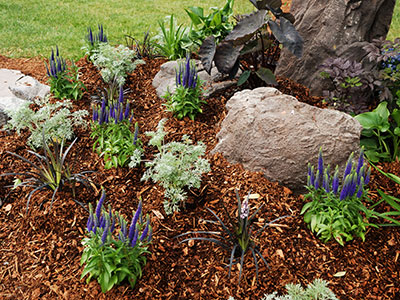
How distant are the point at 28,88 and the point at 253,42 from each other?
302 centimetres

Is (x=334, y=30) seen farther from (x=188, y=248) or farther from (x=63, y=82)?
(x=63, y=82)

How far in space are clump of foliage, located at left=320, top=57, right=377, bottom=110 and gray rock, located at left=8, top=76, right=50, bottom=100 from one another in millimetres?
3631

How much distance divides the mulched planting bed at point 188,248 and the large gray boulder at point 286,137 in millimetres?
149

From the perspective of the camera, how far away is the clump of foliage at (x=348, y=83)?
4.24m

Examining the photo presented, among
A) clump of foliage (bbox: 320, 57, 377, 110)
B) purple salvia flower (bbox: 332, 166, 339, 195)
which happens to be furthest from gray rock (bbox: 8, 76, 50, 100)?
purple salvia flower (bbox: 332, 166, 339, 195)

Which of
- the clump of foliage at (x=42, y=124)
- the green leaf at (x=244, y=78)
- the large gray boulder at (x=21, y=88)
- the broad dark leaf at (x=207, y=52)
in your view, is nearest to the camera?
the clump of foliage at (x=42, y=124)

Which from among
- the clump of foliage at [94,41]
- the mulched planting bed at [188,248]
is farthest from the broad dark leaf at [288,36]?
the clump of foliage at [94,41]

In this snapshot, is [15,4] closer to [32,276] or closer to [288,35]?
[288,35]

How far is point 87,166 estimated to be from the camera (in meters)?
3.98

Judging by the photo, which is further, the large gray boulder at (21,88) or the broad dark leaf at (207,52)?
the large gray boulder at (21,88)

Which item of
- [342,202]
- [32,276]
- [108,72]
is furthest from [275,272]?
[108,72]

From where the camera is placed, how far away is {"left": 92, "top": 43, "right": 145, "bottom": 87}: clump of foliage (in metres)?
4.90

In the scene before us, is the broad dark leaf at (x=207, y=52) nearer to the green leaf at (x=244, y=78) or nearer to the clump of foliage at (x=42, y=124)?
the green leaf at (x=244, y=78)

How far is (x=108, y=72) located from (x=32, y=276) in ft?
8.76
